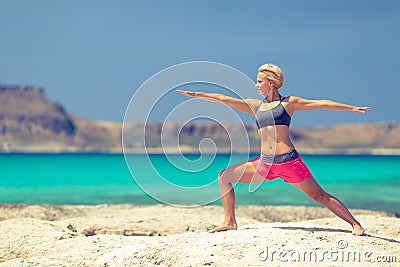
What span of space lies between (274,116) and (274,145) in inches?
13.1

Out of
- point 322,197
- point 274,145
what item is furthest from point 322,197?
point 274,145

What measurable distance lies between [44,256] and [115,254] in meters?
0.97

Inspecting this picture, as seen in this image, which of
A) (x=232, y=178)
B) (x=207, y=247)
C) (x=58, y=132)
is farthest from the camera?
(x=58, y=132)

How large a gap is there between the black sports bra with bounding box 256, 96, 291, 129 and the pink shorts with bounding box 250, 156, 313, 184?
1.44ft

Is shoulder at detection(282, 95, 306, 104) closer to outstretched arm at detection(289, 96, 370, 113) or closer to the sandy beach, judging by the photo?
outstretched arm at detection(289, 96, 370, 113)

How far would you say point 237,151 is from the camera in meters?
7.85

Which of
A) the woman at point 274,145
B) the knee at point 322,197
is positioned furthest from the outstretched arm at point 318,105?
the knee at point 322,197

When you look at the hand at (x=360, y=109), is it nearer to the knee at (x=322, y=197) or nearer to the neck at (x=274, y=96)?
the neck at (x=274, y=96)

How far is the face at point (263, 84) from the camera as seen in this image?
22.7 feet

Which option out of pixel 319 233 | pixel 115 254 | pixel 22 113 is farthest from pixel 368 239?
pixel 22 113

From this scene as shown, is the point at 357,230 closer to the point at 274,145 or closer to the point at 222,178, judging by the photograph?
the point at 274,145

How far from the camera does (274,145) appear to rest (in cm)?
680

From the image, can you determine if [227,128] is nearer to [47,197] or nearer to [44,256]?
[44,256]

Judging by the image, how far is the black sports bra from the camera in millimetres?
6828
